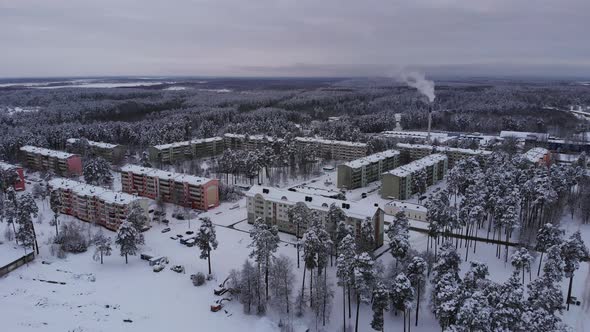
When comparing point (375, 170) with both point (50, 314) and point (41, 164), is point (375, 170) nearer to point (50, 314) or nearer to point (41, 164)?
point (50, 314)

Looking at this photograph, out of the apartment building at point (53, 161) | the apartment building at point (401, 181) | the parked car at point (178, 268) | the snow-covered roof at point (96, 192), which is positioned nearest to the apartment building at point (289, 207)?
the parked car at point (178, 268)

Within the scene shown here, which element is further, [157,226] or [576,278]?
[157,226]

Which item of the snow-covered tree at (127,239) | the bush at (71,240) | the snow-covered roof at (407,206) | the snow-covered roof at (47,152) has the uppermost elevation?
the snow-covered roof at (47,152)

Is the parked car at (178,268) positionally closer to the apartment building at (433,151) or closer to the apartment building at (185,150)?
the apartment building at (185,150)

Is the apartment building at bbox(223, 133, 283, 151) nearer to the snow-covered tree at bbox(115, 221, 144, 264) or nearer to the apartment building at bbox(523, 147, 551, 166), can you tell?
the apartment building at bbox(523, 147, 551, 166)

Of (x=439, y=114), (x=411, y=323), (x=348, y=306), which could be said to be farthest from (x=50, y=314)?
(x=439, y=114)

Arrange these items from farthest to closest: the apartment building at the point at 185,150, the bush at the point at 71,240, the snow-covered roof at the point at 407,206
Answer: the apartment building at the point at 185,150 < the snow-covered roof at the point at 407,206 < the bush at the point at 71,240

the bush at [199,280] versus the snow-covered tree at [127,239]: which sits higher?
the snow-covered tree at [127,239]
